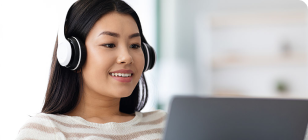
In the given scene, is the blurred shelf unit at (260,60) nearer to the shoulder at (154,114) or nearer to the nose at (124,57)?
the shoulder at (154,114)

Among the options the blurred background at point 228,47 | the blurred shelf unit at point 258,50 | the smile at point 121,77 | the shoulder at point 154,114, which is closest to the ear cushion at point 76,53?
the smile at point 121,77

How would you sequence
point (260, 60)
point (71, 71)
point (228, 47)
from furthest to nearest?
point (228, 47)
point (260, 60)
point (71, 71)

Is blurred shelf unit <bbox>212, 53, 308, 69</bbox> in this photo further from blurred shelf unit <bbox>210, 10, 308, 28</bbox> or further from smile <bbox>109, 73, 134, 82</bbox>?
smile <bbox>109, 73, 134, 82</bbox>

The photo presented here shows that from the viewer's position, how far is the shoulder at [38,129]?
1093mm

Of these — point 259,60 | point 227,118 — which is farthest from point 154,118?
point 259,60

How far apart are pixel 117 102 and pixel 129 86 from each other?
161 millimetres

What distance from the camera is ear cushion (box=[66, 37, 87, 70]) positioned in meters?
1.16

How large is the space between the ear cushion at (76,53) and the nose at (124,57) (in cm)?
12

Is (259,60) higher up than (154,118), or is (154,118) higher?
(259,60)

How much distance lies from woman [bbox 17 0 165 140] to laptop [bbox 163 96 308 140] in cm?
41

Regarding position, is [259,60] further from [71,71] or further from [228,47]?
[71,71]

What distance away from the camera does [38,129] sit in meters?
1.12

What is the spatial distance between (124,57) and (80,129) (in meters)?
0.29

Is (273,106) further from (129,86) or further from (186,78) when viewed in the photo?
(186,78)
